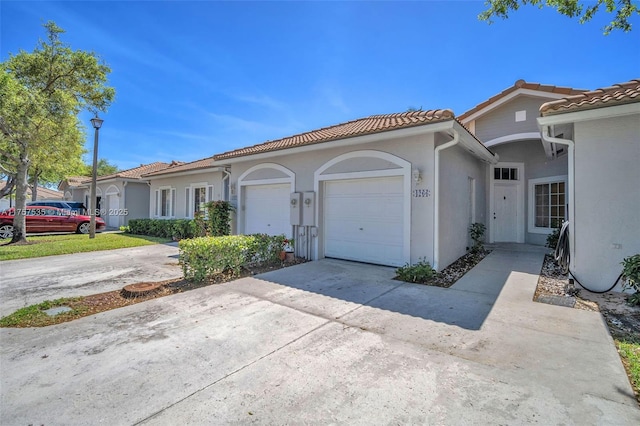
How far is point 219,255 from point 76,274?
12.9ft

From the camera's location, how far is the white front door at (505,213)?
12.2m

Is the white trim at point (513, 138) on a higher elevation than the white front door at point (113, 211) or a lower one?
higher

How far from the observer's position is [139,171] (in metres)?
22.8

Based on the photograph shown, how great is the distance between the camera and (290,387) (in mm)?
2723

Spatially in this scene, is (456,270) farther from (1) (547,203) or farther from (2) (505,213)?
(1) (547,203)

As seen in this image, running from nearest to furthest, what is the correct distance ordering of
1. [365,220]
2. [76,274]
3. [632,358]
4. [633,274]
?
[632,358]
[633,274]
[76,274]
[365,220]

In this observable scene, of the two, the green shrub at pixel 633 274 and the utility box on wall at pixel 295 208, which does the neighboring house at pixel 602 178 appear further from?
the utility box on wall at pixel 295 208

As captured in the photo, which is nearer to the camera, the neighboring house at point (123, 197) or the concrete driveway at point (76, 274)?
the concrete driveway at point (76, 274)

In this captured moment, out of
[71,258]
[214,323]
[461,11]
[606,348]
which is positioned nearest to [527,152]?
[461,11]

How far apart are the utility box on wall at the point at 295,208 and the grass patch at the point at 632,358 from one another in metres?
7.24

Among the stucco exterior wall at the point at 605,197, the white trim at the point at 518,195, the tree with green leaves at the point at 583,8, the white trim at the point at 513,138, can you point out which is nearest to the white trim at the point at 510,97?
the white trim at the point at 513,138

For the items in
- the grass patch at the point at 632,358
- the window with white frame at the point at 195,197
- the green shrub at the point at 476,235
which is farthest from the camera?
the window with white frame at the point at 195,197

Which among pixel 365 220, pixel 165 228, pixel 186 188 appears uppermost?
pixel 186 188

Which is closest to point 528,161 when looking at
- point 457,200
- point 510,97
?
point 510,97
